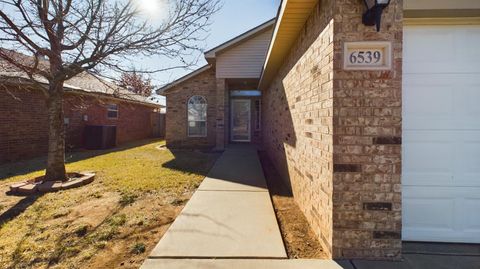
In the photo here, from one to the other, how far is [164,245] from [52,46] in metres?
5.19

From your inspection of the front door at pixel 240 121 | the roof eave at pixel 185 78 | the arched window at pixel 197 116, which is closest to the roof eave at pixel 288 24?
the roof eave at pixel 185 78

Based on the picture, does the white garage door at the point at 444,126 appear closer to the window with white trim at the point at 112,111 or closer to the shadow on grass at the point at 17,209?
the shadow on grass at the point at 17,209

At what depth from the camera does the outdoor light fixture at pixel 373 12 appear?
7.44 ft

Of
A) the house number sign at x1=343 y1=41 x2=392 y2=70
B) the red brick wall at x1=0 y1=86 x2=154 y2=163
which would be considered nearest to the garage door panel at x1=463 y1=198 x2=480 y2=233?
the house number sign at x1=343 y1=41 x2=392 y2=70

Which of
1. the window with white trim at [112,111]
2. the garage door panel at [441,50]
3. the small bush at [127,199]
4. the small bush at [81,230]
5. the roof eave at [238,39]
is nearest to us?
the garage door panel at [441,50]

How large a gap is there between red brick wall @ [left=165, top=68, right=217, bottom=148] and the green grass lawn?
19.4 feet

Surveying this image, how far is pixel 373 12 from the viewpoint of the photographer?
94.7 inches

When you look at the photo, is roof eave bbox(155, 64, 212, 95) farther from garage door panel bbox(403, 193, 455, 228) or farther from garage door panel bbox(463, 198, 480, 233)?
garage door panel bbox(463, 198, 480, 233)

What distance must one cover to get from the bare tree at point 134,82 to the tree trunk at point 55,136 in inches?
52.0

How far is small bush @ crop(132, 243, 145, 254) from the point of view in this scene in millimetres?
2850

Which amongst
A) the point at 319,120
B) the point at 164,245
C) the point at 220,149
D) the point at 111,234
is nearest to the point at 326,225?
the point at 319,120

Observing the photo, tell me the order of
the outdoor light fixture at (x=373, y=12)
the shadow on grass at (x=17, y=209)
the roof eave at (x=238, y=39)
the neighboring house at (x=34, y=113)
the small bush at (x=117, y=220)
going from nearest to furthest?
the outdoor light fixture at (x=373, y=12) < the small bush at (x=117, y=220) < the shadow on grass at (x=17, y=209) < the neighboring house at (x=34, y=113) < the roof eave at (x=238, y=39)

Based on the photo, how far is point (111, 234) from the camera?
10.8 feet

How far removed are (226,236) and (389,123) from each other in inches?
87.5
